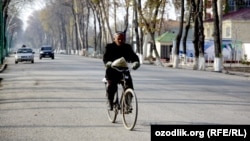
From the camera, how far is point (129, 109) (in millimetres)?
9352

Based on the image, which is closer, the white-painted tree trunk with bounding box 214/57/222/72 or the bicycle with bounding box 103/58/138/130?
the bicycle with bounding box 103/58/138/130

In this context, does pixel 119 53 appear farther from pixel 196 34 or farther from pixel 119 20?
pixel 119 20

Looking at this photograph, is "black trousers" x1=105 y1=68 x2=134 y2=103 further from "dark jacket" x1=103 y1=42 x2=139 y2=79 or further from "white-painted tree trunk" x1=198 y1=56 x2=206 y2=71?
"white-painted tree trunk" x1=198 y1=56 x2=206 y2=71

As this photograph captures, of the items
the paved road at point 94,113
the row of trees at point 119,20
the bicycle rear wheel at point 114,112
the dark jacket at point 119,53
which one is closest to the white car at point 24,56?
the row of trees at point 119,20

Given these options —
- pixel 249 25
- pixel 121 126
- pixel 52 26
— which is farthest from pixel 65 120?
pixel 52 26

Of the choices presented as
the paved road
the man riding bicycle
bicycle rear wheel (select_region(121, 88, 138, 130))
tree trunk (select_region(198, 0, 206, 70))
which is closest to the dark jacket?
the man riding bicycle

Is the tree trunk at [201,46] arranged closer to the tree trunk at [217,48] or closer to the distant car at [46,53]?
the tree trunk at [217,48]

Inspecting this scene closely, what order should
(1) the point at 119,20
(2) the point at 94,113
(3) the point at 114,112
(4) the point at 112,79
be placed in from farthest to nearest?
1. (1) the point at 119,20
2. (2) the point at 94,113
3. (3) the point at 114,112
4. (4) the point at 112,79

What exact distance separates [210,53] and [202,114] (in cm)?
4329

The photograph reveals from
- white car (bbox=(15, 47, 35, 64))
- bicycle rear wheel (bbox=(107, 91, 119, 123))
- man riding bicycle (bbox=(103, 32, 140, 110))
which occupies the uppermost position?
man riding bicycle (bbox=(103, 32, 140, 110))

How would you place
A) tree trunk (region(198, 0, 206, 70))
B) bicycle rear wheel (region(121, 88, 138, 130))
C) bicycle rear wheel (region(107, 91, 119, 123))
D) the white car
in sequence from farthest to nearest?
the white car, tree trunk (region(198, 0, 206, 70)), bicycle rear wheel (region(107, 91, 119, 123)), bicycle rear wheel (region(121, 88, 138, 130))

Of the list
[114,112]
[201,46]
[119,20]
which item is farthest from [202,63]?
[119,20]

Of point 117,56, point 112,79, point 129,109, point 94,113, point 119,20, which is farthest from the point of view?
point 119,20

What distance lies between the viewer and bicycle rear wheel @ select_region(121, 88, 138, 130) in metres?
9.14
